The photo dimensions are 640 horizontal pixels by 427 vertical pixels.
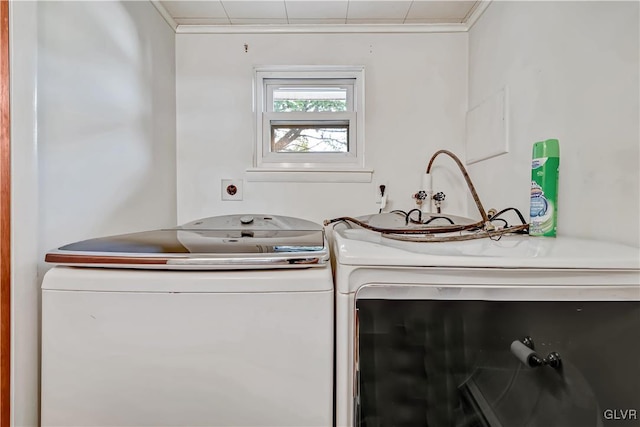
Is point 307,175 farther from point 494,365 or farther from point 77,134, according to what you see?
point 494,365

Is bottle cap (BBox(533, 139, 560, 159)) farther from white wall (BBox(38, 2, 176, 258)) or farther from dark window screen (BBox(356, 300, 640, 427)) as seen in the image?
white wall (BBox(38, 2, 176, 258))

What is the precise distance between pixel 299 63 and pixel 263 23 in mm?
268

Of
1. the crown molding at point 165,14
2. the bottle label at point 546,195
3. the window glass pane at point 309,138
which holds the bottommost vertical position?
the bottle label at point 546,195

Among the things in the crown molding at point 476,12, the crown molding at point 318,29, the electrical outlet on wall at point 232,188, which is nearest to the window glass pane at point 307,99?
the crown molding at point 318,29

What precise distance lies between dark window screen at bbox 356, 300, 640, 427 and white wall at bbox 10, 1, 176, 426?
82 cm

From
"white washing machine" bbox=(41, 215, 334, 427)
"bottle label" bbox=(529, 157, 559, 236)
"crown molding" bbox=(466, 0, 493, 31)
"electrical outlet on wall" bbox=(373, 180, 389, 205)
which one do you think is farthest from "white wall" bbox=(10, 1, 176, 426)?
"crown molding" bbox=(466, 0, 493, 31)

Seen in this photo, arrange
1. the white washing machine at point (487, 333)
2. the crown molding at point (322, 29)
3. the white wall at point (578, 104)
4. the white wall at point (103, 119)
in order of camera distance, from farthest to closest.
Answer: the crown molding at point (322, 29) → the white wall at point (103, 119) → the white wall at point (578, 104) → the white washing machine at point (487, 333)

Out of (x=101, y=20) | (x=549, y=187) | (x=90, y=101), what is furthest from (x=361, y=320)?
(x=101, y=20)

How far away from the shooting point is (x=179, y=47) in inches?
69.1

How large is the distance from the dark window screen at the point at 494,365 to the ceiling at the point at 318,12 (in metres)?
1.44

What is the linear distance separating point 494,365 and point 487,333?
0.31ft

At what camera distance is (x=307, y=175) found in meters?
1.74

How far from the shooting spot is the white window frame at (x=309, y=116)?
1.76 metres

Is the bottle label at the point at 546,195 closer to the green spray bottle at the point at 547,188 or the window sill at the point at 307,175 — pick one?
the green spray bottle at the point at 547,188
